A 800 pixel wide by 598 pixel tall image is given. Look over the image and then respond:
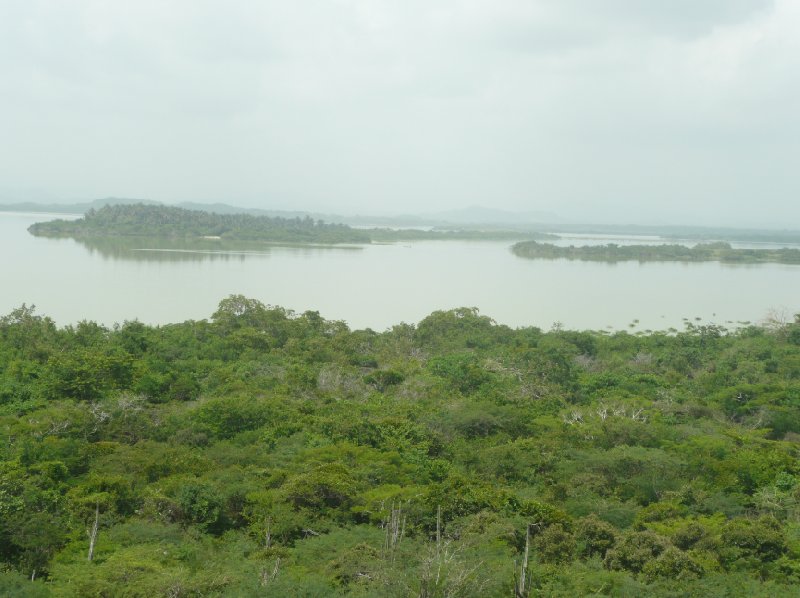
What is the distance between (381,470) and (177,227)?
51.0m

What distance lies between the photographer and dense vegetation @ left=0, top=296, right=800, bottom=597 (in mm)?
6199

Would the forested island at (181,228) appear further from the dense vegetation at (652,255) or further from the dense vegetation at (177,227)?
the dense vegetation at (652,255)

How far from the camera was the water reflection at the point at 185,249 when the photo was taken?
127ft

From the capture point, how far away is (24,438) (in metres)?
9.21

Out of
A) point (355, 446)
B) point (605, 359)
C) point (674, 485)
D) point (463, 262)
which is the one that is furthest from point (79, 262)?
point (674, 485)

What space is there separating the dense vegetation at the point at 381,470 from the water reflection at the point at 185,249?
22866 mm

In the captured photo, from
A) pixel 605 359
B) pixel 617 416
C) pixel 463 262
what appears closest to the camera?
pixel 617 416

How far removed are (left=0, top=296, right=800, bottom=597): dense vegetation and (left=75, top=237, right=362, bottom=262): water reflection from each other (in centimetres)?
2287

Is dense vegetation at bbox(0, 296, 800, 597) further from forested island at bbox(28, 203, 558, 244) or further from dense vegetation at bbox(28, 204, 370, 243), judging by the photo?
dense vegetation at bbox(28, 204, 370, 243)

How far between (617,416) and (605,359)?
20.8 feet

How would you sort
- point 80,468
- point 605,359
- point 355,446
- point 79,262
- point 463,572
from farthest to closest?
point 79,262 → point 605,359 → point 355,446 → point 80,468 → point 463,572

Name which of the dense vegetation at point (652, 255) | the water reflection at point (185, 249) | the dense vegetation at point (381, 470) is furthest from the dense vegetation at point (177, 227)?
the dense vegetation at point (381, 470)

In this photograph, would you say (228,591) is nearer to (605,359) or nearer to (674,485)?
(674,485)

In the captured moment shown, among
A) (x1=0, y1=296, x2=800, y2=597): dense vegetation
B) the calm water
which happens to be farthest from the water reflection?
(x1=0, y1=296, x2=800, y2=597): dense vegetation
